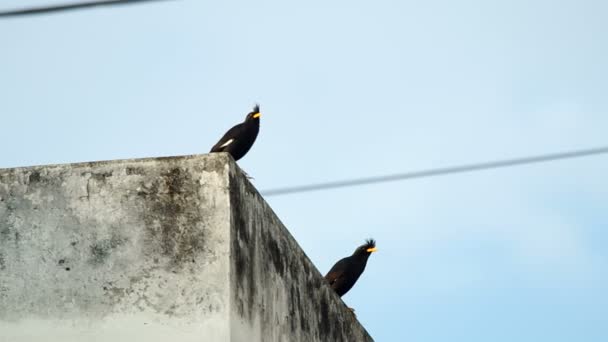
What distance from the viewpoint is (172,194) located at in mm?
7172

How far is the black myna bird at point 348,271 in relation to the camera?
37.7 feet

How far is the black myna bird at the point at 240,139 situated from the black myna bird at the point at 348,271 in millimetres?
1377

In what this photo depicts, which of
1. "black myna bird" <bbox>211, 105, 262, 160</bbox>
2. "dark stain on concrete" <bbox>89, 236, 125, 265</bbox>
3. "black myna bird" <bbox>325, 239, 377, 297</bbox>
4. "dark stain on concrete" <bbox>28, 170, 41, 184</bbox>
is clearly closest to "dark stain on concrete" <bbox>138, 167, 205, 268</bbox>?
"dark stain on concrete" <bbox>89, 236, 125, 265</bbox>

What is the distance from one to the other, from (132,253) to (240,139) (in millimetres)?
3716

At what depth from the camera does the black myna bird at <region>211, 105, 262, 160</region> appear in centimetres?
1065

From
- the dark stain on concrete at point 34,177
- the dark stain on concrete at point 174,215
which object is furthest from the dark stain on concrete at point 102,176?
the dark stain on concrete at point 34,177

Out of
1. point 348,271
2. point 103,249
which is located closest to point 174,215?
point 103,249

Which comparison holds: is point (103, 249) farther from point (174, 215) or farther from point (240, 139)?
point (240, 139)

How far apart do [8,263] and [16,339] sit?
44 centimetres

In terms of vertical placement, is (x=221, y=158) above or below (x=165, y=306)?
above

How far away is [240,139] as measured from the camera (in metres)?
10.7

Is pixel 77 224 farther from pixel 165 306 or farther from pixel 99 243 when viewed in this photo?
pixel 165 306

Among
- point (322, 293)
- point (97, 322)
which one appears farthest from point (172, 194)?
point (322, 293)

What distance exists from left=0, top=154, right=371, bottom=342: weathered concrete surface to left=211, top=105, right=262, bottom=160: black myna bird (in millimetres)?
3187
